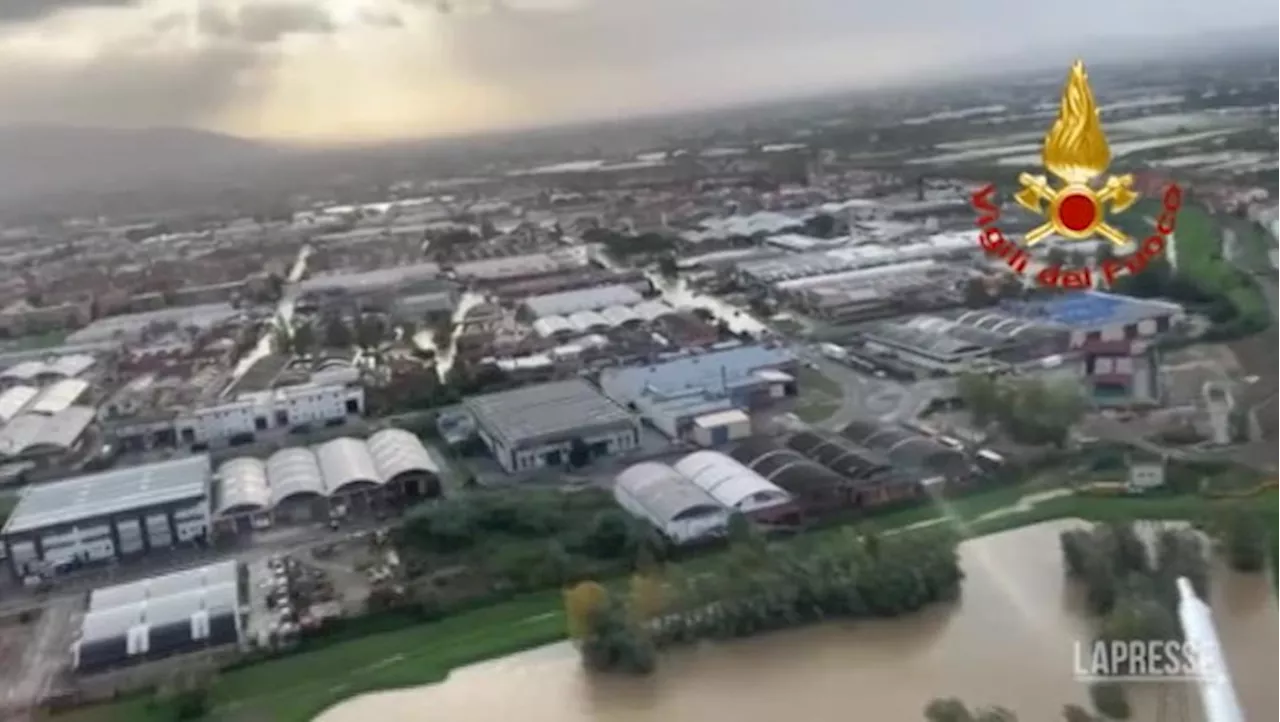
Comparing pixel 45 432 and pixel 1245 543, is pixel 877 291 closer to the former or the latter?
pixel 1245 543

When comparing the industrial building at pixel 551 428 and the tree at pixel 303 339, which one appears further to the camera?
the tree at pixel 303 339

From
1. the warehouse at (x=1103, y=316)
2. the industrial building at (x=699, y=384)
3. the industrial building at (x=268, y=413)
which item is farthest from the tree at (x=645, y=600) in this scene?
the warehouse at (x=1103, y=316)

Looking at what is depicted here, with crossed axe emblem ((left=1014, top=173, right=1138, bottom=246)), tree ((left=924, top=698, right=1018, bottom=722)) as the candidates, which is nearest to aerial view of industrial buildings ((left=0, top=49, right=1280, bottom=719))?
crossed axe emblem ((left=1014, top=173, right=1138, bottom=246))

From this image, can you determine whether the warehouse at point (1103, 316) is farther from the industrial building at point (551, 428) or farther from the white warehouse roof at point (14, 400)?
the white warehouse roof at point (14, 400)

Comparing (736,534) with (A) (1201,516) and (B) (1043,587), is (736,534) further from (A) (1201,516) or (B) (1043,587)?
(A) (1201,516)

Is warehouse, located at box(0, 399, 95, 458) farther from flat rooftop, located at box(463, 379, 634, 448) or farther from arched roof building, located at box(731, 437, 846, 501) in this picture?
arched roof building, located at box(731, 437, 846, 501)

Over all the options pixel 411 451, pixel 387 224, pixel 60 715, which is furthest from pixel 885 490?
pixel 387 224

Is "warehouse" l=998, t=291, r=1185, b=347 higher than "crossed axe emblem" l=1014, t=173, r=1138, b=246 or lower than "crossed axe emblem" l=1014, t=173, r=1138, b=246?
lower
